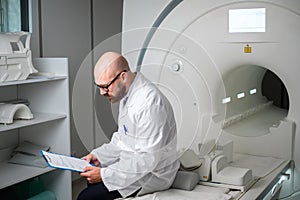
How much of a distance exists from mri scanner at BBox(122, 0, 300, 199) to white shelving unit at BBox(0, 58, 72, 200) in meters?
0.45

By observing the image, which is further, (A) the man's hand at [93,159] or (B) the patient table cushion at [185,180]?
(A) the man's hand at [93,159]

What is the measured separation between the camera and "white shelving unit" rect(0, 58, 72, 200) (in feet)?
8.58

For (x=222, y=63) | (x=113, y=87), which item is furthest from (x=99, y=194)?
(x=222, y=63)

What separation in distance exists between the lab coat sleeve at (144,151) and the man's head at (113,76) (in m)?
0.16

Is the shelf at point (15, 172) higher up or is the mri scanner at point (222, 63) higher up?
the mri scanner at point (222, 63)

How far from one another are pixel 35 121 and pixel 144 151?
2.87ft

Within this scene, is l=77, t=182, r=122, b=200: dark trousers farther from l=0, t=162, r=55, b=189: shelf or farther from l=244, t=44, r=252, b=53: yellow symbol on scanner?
l=244, t=44, r=252, b=53: yellow symbol on scanner

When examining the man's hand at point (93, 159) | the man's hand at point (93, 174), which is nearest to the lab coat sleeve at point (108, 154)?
the man's hand at point (93, 159)

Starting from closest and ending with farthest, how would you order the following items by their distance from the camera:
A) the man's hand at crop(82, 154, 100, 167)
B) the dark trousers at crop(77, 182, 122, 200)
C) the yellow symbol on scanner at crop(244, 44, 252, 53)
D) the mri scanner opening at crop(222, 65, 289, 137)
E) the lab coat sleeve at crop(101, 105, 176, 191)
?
1. the lab coat sleeve at crop(101, 105, 176, 191)
2. the dark trousers at crop(77, 182, 122, 200)
3. the man's hand at crop(82, 154, 100, 167)
4. the yellow symbol on scanner at crop(244, 44, 252, 53)
5. the mri scanner opening at crop(222, 65, 289, 137)

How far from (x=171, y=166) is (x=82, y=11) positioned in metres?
1.84

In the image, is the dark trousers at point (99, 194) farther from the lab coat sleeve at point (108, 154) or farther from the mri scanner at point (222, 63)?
the mri scanner at point (222, 63)

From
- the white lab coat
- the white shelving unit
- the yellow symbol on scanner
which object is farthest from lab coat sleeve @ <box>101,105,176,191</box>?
the white shelving unit

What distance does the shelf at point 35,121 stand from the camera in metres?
2.26

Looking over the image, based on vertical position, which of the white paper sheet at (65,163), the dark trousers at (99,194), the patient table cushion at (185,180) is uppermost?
the white paper sheet at (65,163)
